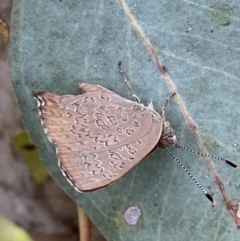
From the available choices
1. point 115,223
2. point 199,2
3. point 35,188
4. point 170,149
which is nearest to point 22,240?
point 115,223

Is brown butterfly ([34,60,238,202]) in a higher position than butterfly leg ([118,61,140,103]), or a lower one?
lower

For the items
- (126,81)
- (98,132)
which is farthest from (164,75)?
(98,132)

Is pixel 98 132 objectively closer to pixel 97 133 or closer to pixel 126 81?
pixel 97 133

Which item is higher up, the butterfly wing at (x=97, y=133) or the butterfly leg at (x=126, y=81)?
the butterfly leg at (x=126, y=81)

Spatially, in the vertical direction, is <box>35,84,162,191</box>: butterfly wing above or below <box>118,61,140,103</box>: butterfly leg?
below

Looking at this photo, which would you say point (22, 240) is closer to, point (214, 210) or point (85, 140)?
point (85, 140)
